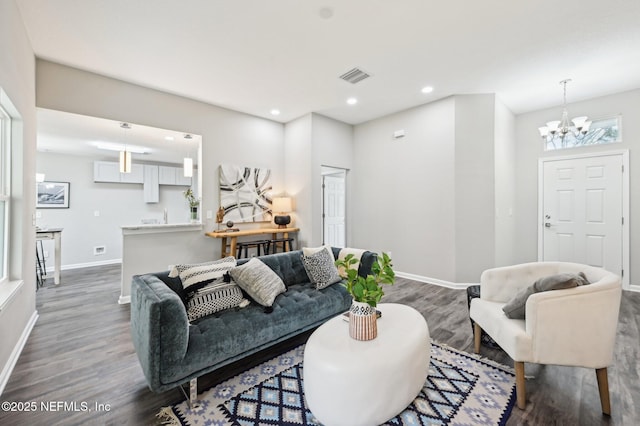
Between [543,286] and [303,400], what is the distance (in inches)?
68.1

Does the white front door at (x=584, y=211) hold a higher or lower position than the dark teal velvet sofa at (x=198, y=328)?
higher

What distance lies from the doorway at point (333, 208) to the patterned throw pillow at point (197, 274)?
145 inches

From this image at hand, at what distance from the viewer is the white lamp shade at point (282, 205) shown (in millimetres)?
4859

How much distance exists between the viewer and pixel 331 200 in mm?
6074

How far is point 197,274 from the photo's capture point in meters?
2.13

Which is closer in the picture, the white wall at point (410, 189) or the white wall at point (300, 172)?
the white wall at point (410, 189)

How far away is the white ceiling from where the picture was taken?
7.62ft

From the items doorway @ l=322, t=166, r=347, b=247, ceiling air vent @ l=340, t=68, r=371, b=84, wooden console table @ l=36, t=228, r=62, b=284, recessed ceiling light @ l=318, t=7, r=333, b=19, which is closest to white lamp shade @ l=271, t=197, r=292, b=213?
doorway @ l=322, t=166, r=347, b=247

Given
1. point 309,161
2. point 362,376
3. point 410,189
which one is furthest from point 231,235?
point 362,376

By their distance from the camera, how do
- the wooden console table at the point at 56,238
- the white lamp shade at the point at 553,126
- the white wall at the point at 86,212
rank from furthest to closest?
the white wall at the point at 86,212, the wooden console table at the point at 56,238, the white lamp shade at the point at 553,126

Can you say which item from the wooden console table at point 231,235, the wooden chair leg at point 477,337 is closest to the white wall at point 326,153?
the wooden console table at point 231,235

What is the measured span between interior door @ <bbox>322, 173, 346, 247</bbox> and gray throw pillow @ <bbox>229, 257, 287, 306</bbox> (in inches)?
138

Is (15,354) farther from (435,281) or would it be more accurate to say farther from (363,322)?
(435,281)

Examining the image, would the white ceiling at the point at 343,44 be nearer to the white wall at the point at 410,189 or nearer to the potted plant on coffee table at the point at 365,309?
the white wall at the point at 410,189
